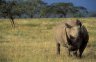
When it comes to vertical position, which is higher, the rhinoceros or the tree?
the rhinoceros

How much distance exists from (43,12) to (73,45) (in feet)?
237

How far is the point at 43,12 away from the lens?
280ft

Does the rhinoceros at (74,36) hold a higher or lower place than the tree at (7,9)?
higher

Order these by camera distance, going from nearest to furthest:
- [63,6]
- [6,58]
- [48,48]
Result: [6,58] → [48,48] → [63,6]

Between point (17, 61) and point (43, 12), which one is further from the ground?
point (17, 61)

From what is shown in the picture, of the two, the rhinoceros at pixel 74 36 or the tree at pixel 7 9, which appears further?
the tree at pixel 7 9

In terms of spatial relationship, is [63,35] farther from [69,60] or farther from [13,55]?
[13,55]

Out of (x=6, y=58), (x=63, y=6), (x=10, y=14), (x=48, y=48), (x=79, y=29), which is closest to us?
(x=79, y=29)

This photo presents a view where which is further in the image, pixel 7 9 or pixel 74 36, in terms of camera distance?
pixel 7 9

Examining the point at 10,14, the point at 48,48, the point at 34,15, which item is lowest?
the point at 34,15

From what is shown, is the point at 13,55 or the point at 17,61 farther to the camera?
the point at 13,55

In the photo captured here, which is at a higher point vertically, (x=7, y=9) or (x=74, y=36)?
(x=74, y=36)

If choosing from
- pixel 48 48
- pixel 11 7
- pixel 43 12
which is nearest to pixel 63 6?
pixel 43 12

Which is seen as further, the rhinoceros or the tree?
the tree
